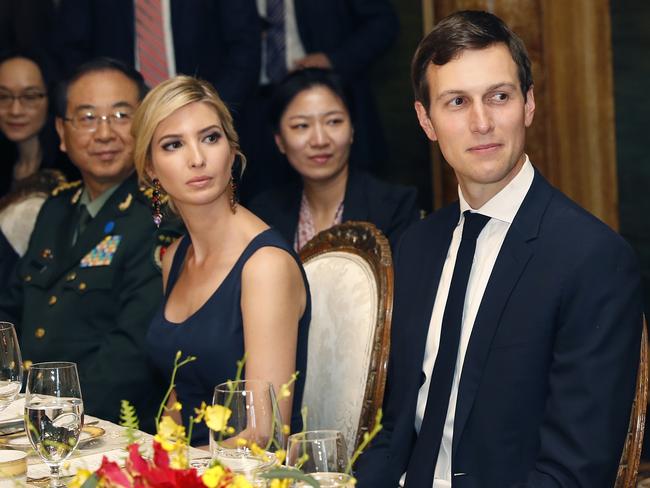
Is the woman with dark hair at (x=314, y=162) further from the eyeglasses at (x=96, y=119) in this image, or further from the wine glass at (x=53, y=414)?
the wine glass at (x=53, y=414)

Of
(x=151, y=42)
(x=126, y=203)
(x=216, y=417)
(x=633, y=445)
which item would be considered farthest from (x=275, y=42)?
(x=216, y=417)

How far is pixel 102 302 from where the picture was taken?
2963mm

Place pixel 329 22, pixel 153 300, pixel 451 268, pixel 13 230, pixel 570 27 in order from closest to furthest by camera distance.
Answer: pixel 451 268, pixel 153 300, pixel 13 230, pixel 570 27, pixel 329 22

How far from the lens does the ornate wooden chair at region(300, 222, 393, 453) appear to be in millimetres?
2207

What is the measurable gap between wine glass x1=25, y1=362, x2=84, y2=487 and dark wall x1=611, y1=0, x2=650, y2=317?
289cm

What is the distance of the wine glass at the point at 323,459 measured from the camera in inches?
46.2

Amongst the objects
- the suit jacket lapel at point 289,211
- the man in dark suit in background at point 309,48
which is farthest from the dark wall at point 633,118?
the suit jacket lapel at point 289,211

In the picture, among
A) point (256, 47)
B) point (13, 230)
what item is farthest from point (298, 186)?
point (13, 230)

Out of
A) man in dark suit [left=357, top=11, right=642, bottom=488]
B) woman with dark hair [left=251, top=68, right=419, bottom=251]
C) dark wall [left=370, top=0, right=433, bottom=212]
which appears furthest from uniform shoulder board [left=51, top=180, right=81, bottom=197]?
dark wall [left=370, top=0, right=433, bottom=212]

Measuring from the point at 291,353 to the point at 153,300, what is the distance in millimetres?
714

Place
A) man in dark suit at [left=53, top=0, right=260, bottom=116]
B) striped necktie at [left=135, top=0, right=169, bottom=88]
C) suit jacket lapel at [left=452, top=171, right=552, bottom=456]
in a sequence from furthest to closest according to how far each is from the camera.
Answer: striped necktie at [left=135, top=0, right=169, bottom=88], man in dark suit at [left=53, top=0, right=260, bottom=116], suit jacket lapel at [left=452, top=171, right=552, bottom=456]

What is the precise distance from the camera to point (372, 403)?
7.16 ft

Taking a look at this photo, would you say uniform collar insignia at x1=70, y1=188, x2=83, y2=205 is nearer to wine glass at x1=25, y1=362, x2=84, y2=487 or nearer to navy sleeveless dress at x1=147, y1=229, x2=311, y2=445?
navy sleeveless dress at x1=147, y1=229, x2=311, y2=445

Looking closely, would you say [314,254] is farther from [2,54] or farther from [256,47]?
[2,54]
